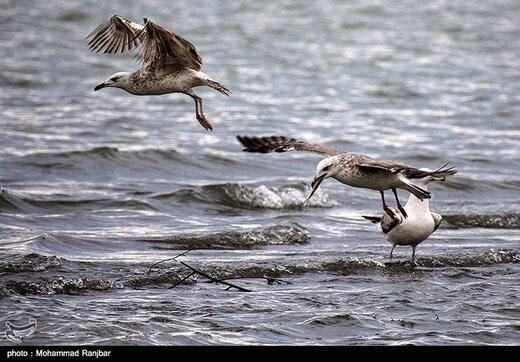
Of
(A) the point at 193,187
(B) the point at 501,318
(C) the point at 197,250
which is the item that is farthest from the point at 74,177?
(B) the point at 501,318

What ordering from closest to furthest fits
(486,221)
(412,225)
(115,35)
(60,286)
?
(60,286) → (412,225) → (115,35) → (486,221)

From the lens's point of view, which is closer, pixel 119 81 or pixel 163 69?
pixel 163 69

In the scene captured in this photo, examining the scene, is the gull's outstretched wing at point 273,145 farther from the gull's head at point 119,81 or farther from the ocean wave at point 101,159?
the ocean wave at point 101,159

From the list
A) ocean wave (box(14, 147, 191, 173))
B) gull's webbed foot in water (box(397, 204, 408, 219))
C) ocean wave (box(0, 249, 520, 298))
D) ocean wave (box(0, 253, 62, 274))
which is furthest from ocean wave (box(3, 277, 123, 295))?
ocean wave (box(14, 147, 191, 173))

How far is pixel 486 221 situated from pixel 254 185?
315 centimetres

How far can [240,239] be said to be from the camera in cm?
1030

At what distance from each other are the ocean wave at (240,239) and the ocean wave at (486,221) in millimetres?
1949

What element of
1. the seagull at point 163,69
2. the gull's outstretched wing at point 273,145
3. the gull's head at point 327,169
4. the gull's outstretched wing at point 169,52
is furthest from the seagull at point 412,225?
the gull's outstretched wing at point 169,52

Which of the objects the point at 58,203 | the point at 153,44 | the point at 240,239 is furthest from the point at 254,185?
the point at 153,44

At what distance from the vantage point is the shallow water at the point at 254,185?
7.48m

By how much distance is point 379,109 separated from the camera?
19.9 meters

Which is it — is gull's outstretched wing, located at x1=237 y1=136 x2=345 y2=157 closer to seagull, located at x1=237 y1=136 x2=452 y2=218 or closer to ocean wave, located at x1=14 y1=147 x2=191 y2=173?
seagull, located at x1=237 y1=136 x2=452 y2=218

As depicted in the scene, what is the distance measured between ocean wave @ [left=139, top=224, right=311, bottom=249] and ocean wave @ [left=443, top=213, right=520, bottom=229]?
1.95 meters

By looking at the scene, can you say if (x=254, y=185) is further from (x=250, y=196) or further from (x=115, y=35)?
(x=115, y=35)
